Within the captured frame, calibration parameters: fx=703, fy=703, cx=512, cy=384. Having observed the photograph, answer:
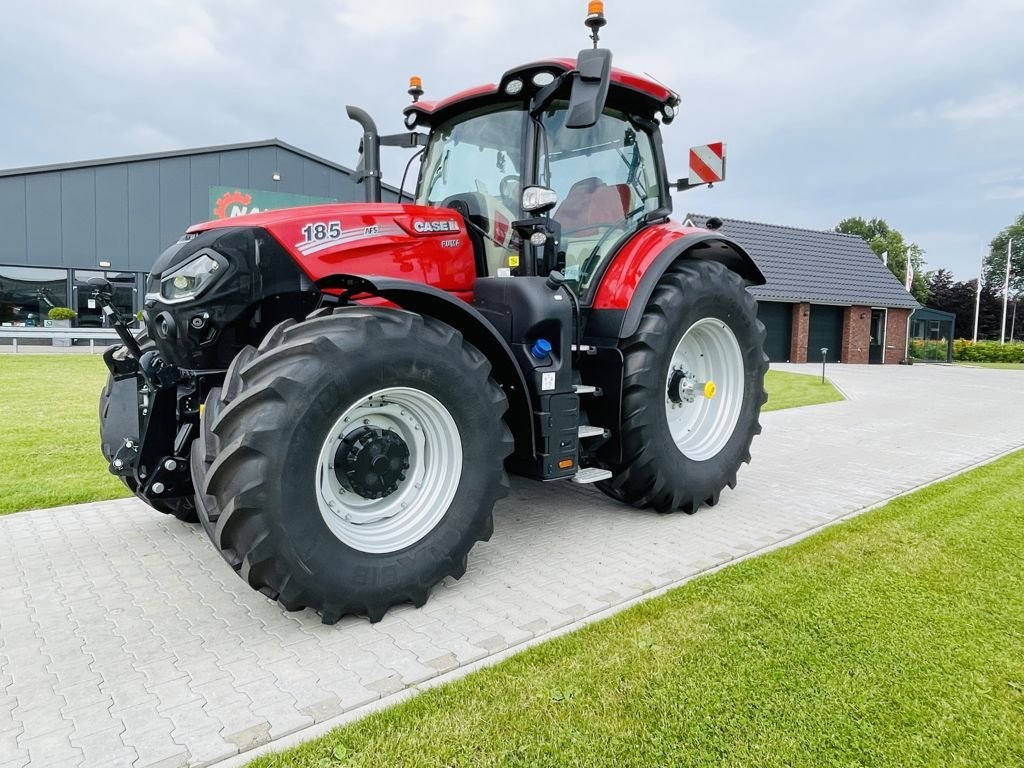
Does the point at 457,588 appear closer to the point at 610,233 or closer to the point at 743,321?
the point at 610,233

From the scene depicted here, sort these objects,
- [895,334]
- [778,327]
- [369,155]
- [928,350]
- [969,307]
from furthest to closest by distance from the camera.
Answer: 1. [969,307]
2. [928,350]
3. [895,334]
4. [778,327]
5. [369,155]

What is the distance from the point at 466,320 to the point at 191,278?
127 cm

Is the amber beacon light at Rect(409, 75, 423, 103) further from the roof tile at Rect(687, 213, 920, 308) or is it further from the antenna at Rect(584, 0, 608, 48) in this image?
the roof tile at Rect(687, 213, 920, 308)

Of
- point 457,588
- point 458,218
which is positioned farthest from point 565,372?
point 457,588

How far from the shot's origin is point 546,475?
12.1 feet

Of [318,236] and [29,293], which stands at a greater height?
[29,293]

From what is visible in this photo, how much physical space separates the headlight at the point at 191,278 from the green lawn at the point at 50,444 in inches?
96.9

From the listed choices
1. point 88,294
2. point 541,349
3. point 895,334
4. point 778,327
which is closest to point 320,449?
point 541,349

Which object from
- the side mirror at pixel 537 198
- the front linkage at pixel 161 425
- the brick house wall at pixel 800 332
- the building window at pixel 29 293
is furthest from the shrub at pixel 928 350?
the front linkage at pixel 161 425

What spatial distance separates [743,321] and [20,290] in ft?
78.3

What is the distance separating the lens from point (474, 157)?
419cm

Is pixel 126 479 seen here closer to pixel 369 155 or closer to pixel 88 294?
pixel 369 155

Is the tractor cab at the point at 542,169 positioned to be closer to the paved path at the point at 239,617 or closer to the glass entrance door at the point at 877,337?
the paved path at the point at 239,617

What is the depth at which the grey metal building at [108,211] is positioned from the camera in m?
21.2
